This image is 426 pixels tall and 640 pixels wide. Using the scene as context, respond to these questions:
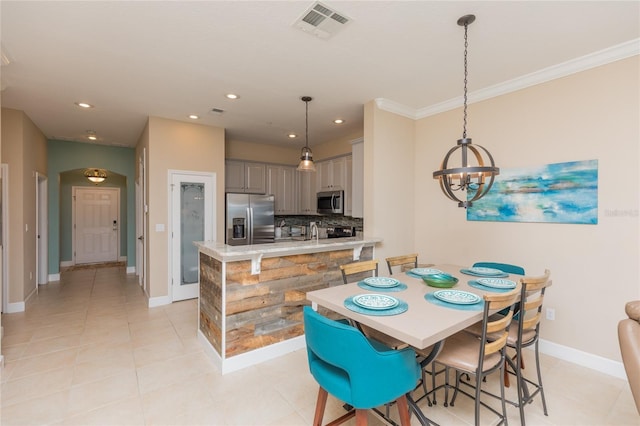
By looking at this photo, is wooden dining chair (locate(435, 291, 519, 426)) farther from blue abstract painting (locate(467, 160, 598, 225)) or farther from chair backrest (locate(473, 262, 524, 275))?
blue abstract painting (locate(467, 160, 598, 225))

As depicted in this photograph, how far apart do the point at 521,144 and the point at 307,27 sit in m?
2.51

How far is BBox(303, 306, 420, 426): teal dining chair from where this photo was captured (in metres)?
1.46

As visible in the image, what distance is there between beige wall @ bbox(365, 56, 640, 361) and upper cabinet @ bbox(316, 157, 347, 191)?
1615 mm

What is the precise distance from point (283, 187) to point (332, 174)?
4.01ft

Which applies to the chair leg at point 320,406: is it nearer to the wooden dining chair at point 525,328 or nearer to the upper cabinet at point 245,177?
the wooden dining chair at point 525,328

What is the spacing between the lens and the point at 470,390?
2412mm

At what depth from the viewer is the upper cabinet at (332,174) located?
17.7ft

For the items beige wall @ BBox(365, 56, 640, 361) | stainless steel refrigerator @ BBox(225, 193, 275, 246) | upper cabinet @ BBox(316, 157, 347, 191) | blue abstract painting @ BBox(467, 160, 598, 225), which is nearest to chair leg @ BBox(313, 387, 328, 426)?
beige wall @ BBox(365, 56, 640, 361)

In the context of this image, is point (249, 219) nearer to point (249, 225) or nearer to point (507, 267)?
point (249, 225)

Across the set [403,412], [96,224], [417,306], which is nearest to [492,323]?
[417,306]

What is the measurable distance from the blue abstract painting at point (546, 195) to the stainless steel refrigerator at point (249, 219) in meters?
3.48

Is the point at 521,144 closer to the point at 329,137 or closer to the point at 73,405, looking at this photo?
the point at 329,137

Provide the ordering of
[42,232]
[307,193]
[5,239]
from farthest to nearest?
[307,193] < [42,232] < [5,239]

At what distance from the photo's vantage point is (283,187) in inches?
249
